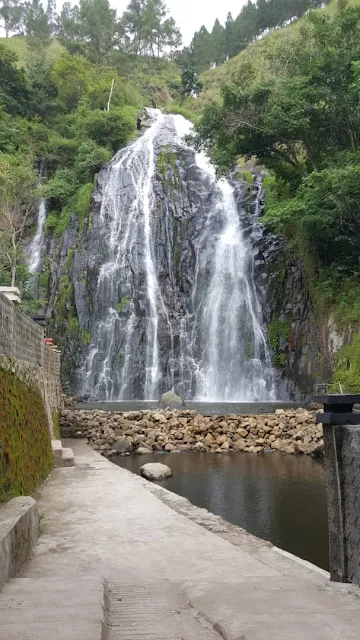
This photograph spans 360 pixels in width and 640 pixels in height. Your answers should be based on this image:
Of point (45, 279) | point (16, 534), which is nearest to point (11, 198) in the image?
point (45, 279)

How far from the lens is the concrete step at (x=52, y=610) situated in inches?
88.7

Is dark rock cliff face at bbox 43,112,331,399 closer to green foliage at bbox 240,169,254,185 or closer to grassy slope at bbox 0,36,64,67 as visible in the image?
green foliage at bbox 240,169,254,185

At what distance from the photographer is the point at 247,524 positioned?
7.80 metres

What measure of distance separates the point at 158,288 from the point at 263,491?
17931 mm

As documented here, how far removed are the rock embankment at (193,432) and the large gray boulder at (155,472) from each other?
3.05 m

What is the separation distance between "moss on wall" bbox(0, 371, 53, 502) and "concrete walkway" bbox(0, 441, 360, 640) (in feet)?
1.70

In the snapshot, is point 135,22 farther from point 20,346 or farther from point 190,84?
point 20,346

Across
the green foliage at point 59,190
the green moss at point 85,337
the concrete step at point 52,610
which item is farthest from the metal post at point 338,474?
the green foliage at point 59,190

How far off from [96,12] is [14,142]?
33554mm

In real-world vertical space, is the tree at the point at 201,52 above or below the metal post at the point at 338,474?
above

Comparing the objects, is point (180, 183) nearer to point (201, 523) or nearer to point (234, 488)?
point (234, 488)

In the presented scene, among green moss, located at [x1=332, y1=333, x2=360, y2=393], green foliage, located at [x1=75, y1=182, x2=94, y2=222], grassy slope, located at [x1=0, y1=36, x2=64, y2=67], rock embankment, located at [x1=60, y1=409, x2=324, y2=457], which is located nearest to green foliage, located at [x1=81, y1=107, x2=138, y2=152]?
green foliage, located at [x1=75, y1=182, x2=94, y2=222]

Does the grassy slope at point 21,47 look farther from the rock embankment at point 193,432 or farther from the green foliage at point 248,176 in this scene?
the rock embankment at point 193,432

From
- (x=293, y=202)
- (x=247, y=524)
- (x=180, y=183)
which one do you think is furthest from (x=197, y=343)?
(x=247, y=524)
